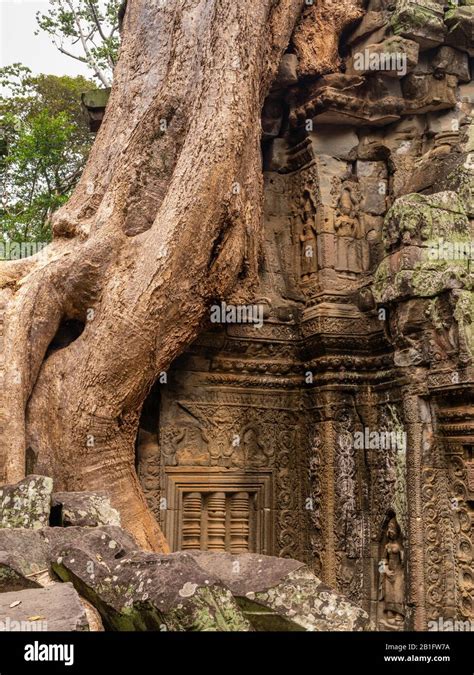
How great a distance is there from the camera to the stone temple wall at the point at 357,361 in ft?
20.4

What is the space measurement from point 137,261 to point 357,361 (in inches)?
87.4

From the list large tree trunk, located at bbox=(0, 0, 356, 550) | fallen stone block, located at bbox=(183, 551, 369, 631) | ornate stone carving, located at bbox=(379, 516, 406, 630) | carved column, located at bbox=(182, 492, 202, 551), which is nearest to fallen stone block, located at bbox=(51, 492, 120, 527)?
fallen stone block, located at bbox=(183, 551, 369, 631)

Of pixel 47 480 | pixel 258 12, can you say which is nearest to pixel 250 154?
pixel 258 12

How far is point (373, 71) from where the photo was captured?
7.20 m

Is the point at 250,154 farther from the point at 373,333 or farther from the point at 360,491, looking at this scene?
the point at 360,491

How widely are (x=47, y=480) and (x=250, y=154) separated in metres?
3.09

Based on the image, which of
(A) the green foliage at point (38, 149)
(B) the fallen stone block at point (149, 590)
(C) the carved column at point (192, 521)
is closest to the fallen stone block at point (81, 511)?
(B) the fallen stone block at point (149, 590)

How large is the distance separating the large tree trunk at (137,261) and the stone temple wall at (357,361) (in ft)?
2.61

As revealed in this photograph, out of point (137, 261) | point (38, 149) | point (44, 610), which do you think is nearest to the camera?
point (44, 610)

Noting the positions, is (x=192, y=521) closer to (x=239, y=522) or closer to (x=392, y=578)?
(x=239, y=522)

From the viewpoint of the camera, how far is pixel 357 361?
23.3ft

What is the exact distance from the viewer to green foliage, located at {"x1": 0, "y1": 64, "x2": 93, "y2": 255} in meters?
13.3

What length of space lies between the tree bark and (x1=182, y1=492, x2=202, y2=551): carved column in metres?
0.85

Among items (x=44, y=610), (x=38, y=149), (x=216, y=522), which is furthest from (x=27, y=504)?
(x=38, y=149)
